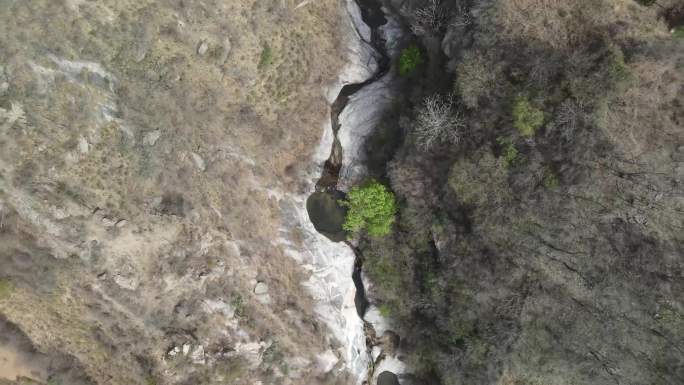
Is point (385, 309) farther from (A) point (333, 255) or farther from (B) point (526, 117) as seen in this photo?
(B) point (526, 117)

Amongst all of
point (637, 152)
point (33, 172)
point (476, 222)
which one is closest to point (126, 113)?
→ point (33, 172)

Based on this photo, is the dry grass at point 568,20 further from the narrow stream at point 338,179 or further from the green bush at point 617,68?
the narrow stream at point 338,179

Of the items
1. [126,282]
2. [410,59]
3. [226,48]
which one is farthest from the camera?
[410,59]

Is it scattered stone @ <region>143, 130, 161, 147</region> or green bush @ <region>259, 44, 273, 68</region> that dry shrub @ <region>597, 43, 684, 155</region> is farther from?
scattered stone @ <region>143, 130, 161, 147</region>

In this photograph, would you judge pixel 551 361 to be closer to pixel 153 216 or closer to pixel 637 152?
pixel 637 152

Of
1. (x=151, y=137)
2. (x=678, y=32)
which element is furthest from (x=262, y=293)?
(x=678, y=32)

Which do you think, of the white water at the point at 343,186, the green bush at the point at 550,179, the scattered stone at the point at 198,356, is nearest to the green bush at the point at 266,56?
the white water at the point at 343,186

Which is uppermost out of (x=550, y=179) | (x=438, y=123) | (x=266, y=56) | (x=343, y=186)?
(x=550, y=179)
